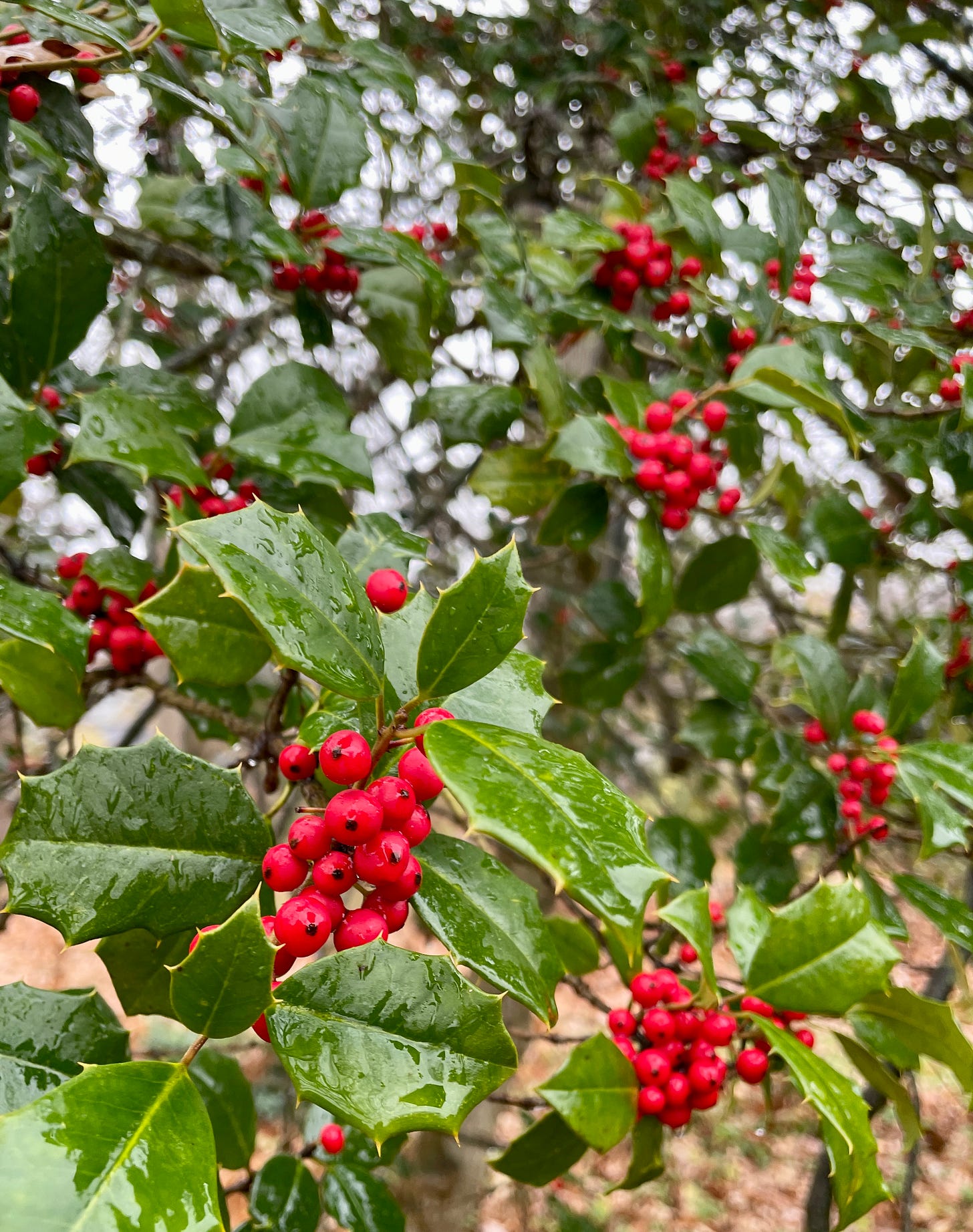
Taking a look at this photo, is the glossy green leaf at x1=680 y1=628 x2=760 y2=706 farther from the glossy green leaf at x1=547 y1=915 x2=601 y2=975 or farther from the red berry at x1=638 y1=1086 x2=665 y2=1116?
the red berry at x1=638 y1=1086 x2=665 y2=1116

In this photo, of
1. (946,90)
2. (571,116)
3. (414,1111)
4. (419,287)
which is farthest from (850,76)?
(414,1111)

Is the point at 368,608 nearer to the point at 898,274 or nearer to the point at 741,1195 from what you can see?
the point at 898,274

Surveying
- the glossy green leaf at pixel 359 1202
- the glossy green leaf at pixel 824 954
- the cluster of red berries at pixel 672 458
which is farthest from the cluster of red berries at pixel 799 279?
the glossy green leaf at pixel 359 1202

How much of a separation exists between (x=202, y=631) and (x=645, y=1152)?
0.85 m

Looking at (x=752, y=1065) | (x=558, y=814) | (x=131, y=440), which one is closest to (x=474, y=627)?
(x=558, y=814)

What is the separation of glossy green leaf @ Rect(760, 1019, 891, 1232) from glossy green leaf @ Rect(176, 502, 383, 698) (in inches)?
25.4

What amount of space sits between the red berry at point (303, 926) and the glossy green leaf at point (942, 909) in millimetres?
1064

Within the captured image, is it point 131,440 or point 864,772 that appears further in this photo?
point 864,772

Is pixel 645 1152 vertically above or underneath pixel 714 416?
underneath

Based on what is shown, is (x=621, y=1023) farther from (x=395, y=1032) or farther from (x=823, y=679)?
(x=823, y=679)

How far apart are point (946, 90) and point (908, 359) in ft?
5.33

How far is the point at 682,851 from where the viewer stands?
1.54 meters

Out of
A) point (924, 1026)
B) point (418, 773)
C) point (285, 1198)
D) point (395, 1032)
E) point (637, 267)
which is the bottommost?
point (285, 1198)

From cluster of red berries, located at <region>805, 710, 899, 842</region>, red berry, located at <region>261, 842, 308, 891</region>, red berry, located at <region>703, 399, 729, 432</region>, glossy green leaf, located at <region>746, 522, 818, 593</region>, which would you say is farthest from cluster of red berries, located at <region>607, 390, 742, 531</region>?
red berry, located at <region>261, 842, 308, 891</region>
